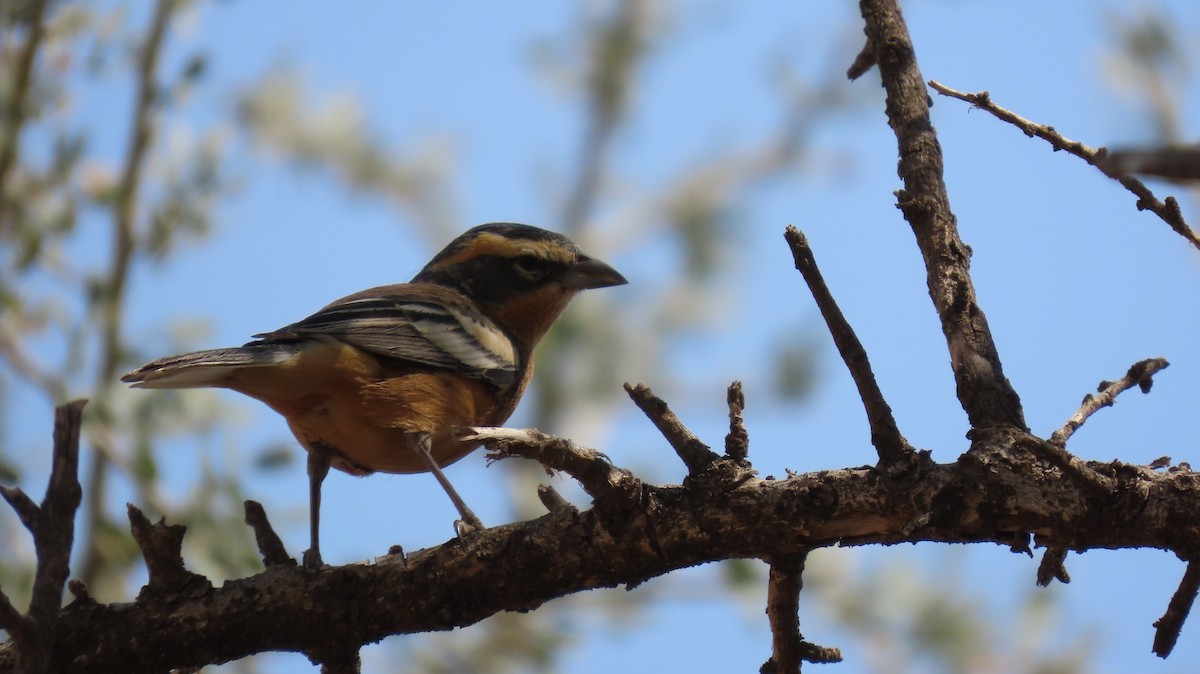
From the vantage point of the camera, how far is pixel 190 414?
668 centimetres

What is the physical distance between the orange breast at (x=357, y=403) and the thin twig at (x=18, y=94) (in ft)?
11.3

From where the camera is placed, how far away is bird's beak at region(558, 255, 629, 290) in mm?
6590

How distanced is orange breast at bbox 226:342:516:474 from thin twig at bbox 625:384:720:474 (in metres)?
1.91

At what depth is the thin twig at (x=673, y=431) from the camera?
3213mm

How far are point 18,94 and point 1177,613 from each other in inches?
280

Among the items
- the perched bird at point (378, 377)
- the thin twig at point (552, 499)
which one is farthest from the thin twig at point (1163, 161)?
the perched bird at point (378, 377)

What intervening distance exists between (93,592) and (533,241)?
3.26 metres

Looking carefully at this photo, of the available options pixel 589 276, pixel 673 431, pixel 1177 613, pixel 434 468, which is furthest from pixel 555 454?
pixel 589 276

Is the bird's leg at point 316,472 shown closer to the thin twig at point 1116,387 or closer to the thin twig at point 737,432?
the thin twig at point 737,432

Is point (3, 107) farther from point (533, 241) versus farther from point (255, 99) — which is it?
point (533, 241)

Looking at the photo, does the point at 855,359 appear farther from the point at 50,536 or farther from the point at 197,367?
the point at 197,367

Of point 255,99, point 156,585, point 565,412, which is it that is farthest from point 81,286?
point 565,412

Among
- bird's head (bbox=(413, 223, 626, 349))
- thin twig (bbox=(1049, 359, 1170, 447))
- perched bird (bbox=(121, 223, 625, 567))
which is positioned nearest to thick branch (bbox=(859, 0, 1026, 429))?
thin twig (bbox=(1049, 359, 1170, 447))

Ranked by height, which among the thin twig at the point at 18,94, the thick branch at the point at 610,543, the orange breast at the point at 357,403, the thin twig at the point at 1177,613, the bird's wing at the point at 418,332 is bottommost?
the thin twig at the point at 1177,613
